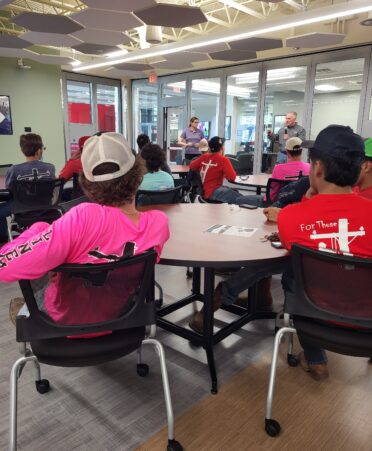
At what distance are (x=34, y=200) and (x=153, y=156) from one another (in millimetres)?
1182

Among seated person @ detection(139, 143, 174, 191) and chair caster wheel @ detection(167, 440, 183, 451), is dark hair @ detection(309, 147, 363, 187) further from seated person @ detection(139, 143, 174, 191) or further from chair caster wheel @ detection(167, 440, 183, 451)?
seated person @ detection(139, 143, 174, 191)

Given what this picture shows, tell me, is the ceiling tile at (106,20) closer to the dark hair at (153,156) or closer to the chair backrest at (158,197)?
the dark hair at (153,156)

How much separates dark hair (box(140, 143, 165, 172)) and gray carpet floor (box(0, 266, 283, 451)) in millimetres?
1423

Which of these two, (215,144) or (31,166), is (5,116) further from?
(215,144)

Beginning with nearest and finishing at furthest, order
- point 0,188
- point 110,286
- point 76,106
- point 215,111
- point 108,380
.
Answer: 1. point 110,286
2. point 108,380
3. point 0,188
4. point 215,111
5. point 76,106

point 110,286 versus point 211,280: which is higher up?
point 110,286

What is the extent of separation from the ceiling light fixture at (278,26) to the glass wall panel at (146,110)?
3.44 meters

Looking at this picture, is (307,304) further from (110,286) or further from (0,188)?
(0,188)

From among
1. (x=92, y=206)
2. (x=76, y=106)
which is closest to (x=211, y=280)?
(x=92, y=206)

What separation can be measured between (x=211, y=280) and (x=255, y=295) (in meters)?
0.62

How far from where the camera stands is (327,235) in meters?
1.38

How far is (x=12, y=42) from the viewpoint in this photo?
6.36 m

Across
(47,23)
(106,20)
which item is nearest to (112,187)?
(106,20)

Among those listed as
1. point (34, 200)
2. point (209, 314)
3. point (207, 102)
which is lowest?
point (209, 314)
